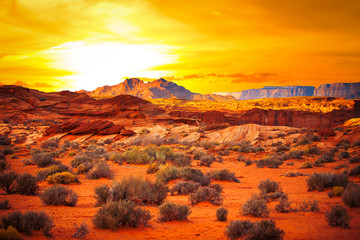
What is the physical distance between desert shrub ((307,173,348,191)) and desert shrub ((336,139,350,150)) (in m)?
14.2

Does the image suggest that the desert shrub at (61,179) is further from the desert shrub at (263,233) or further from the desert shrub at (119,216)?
the desert shrub at (263,233)

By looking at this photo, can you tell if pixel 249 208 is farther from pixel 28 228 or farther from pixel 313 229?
pixel 28 228

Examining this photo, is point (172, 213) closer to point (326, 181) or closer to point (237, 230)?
point (237, 230)

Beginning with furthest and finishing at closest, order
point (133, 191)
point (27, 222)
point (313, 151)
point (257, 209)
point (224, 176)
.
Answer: point (313, 151)
point (224, 176)
point (133, 191)
point (257, 209)
point (27, 222)

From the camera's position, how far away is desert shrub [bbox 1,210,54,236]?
14.2ft

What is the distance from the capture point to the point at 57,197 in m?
7.09

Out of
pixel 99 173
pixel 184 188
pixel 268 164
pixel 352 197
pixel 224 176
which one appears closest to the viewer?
pixel 352 197

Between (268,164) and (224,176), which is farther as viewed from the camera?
(268,164)

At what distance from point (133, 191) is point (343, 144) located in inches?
891

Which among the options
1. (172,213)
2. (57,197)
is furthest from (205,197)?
(57,197)

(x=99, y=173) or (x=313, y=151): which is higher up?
(x=313, y=151)

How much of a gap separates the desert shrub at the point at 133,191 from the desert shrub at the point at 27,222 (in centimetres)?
220

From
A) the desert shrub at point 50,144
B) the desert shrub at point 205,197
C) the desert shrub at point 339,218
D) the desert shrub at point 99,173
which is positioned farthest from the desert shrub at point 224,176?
the desert shrub at point 50,144

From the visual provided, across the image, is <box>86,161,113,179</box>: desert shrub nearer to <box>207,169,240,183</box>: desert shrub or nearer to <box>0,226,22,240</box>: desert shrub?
<box>207,169,240,183</box>: desert shrub
